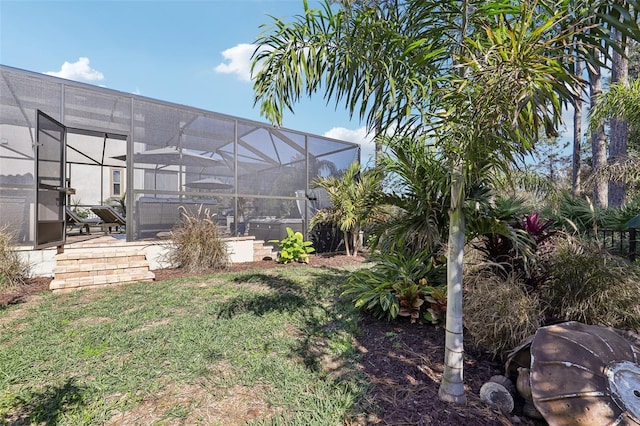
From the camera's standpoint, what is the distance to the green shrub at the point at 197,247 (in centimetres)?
594

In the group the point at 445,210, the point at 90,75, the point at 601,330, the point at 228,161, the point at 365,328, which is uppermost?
the point at 90,75

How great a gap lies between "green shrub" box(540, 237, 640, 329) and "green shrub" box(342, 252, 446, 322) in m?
0.95

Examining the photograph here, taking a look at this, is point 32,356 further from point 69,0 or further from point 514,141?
point 69,0

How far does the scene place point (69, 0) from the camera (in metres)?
5.37

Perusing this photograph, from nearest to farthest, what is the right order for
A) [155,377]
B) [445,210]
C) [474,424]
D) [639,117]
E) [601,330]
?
[474,424], [601,330], [155,377], [445,210], [639,117]

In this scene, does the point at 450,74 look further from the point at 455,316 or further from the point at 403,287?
the point at 403,287

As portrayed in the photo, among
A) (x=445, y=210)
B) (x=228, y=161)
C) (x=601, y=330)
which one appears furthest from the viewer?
(x=228, y=161)

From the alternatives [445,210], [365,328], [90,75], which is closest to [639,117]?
[445,210]

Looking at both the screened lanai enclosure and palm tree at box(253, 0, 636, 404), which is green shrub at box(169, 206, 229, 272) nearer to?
the screened lanai enclosure

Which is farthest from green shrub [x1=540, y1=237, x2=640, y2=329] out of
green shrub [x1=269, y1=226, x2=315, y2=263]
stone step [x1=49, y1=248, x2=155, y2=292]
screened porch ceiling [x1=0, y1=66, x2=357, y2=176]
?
screened porch ceiling [x1=0, y1=66, x2=357, y2=176]

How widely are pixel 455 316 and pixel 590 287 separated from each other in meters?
1.58

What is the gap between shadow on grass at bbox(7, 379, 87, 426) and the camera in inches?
67.2

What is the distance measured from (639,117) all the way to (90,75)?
2139 centimetres

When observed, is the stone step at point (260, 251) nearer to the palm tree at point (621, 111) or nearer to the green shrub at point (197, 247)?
the green shrub at point (197, 247)
